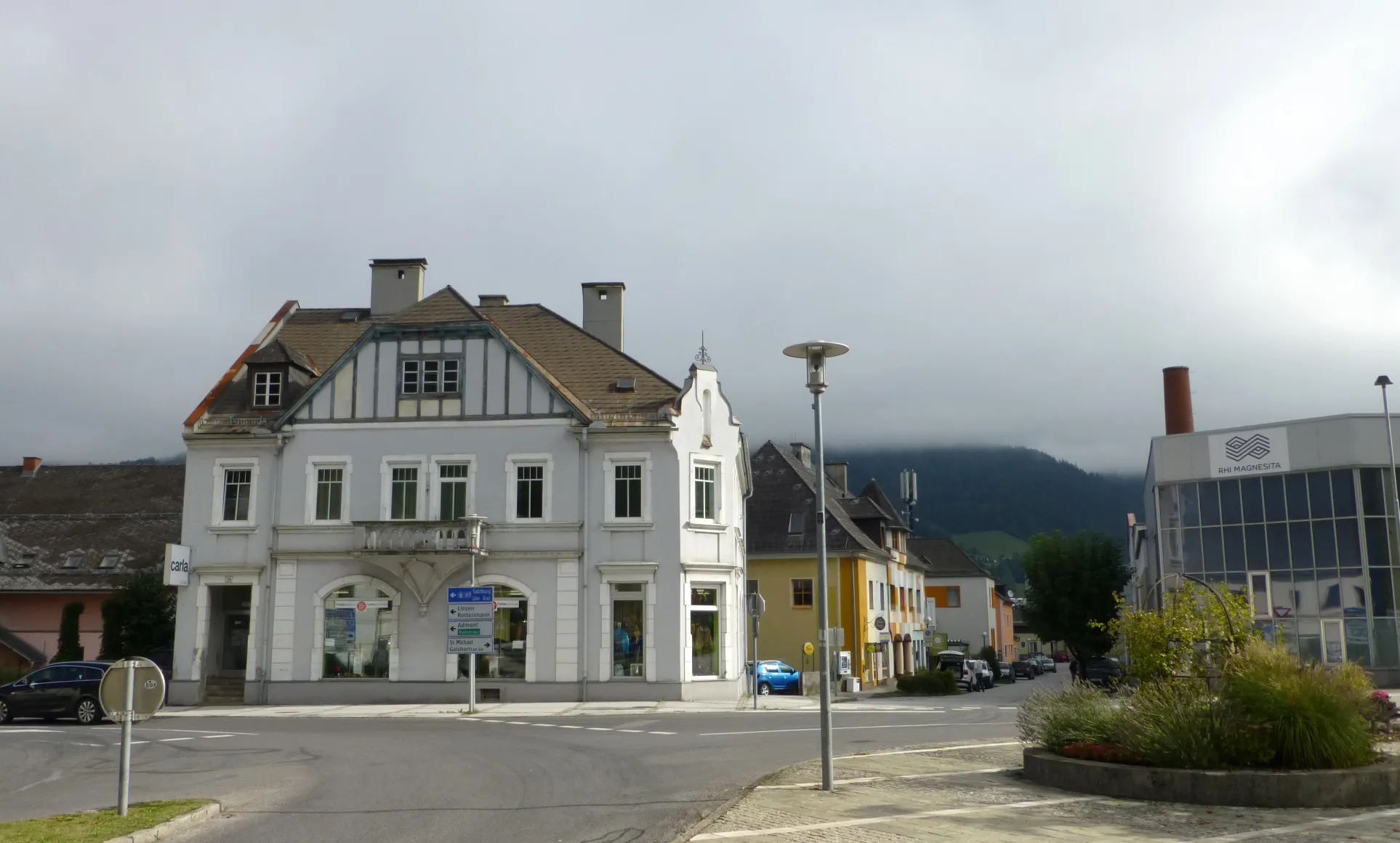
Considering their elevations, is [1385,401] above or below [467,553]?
above

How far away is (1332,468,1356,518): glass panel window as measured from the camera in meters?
46.4

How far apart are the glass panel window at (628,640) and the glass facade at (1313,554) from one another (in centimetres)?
2569

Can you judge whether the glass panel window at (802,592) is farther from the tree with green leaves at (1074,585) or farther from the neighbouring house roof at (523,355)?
the tree with green leaves at (1074,585)

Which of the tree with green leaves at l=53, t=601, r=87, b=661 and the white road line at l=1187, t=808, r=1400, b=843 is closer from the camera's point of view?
the white road line at l=1187, t=808, r=1400, b=843

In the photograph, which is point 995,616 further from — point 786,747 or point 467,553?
point 786,747

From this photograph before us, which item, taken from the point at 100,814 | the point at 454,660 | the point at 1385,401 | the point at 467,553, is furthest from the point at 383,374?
the point at 1385,401

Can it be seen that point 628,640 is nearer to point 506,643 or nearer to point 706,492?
point 506,643

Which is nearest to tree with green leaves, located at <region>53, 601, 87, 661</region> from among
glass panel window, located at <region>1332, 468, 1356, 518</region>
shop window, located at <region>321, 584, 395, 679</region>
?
shop window, located at <region>321, 584, 395, 679</region>

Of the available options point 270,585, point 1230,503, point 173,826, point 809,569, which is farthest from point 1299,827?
point 1230,503

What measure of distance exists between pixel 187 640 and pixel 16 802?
21.9 m

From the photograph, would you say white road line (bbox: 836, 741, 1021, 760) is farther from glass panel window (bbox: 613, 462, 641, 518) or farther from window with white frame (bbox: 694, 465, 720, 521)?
glass panel window (bbox: 613, 462, 641, 518)

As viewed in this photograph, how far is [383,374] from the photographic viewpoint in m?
34.8

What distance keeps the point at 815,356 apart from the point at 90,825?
922 cm

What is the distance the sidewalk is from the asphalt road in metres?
1.51
